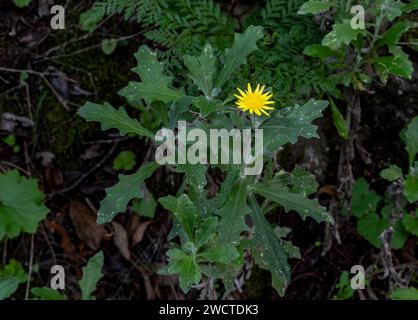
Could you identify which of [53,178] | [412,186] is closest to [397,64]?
[412,186]

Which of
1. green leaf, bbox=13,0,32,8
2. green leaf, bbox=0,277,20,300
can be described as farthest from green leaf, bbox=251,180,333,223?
green leaf, bbox=13,0,32,8

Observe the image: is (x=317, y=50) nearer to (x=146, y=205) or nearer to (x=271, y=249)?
(x=271, y=249)

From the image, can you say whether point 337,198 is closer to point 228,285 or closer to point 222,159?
point 228,285

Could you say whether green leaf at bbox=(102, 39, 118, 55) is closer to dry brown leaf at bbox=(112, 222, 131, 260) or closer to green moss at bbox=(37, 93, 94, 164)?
green moss at bbox=(37, 93, 94, 164)

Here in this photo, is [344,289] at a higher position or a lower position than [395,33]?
lower

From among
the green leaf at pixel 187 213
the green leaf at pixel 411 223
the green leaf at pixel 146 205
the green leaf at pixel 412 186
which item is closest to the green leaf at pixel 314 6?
the green leaf at pixel 412 186
